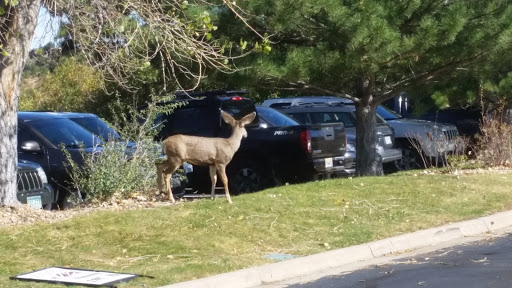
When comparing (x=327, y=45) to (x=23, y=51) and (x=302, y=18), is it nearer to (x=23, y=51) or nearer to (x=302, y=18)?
(x=302, y=18)

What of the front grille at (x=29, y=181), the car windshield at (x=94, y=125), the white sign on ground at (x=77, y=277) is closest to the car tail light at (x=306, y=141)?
the car windshield at (x=94, y=125)

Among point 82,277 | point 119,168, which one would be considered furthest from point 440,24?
point 82,277

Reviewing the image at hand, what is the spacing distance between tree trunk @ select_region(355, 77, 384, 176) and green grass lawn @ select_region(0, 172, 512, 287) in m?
2.36

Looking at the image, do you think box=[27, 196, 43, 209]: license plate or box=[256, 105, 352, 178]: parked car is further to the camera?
box=[256, 105, 352, 178]: parked car

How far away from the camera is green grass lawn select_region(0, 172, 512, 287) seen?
9.51 meters

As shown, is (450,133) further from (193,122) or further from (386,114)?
(193,122)

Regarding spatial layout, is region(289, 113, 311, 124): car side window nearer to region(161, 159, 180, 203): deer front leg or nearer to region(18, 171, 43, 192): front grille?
region(161, 159, 180, 203): deer front leg

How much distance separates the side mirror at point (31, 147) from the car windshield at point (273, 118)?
16.5 feet

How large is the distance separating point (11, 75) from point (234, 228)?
3.45 metres

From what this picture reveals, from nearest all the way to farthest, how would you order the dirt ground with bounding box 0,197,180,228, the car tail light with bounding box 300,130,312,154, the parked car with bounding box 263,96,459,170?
the dirt ground with bounding box 0,197,180,228
the car tail light with bounding box 300,130,312,154
the parked car with bounding box 263,96,459,170

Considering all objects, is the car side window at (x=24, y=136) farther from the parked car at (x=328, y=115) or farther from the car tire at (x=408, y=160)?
the car tire at (x=408, y=160)

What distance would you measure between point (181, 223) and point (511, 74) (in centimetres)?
1121

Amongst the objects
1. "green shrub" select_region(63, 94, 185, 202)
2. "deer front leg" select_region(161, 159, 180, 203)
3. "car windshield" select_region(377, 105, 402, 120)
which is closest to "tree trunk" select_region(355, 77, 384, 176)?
"green shrub" select_region(63, 94, 185, 202)

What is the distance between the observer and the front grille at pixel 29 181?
12555 mm
